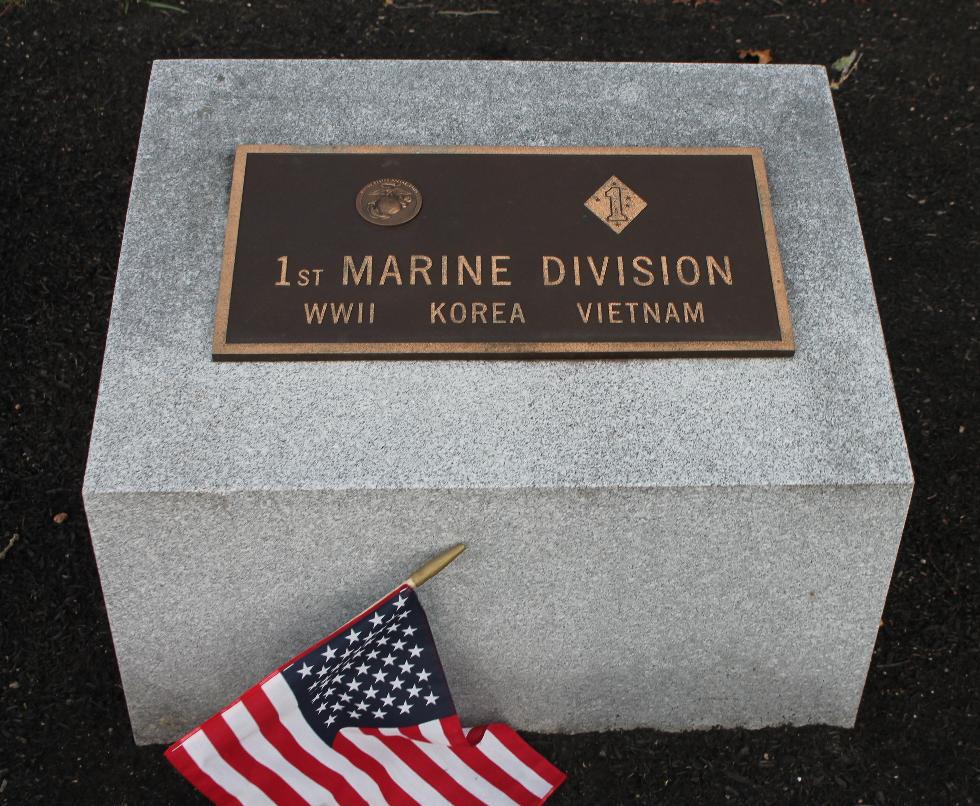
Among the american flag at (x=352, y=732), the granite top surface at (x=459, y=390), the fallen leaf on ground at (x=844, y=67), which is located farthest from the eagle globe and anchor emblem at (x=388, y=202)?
the fallen leaf on ground at (x=844, y=67)

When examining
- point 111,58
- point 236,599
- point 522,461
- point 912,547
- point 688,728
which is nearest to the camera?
point 522,461

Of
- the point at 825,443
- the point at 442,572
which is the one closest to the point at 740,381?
the point at 825,443

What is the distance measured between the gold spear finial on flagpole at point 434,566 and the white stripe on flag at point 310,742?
392 mm

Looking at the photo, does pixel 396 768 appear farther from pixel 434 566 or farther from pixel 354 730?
pixel 434 566

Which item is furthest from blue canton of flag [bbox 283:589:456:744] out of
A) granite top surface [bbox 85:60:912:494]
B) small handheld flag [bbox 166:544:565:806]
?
granite top surface [bbox 85:60:912:494]

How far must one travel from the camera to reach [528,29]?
4.90 m

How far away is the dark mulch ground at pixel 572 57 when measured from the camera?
9.88 ft

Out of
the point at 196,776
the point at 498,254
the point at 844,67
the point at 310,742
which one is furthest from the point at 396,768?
the point at 844,67

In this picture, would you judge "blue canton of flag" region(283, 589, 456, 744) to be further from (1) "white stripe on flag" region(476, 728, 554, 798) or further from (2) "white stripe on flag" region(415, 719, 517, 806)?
(1) "white stripe on flag" region(476, 728, 554, 798)

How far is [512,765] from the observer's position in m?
2.85

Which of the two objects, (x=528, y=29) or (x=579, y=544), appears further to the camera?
(x=528, y=29)

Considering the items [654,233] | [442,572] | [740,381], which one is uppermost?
[654,233]

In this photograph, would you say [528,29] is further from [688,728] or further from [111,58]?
[688,728]

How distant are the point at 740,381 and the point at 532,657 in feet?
3.14
